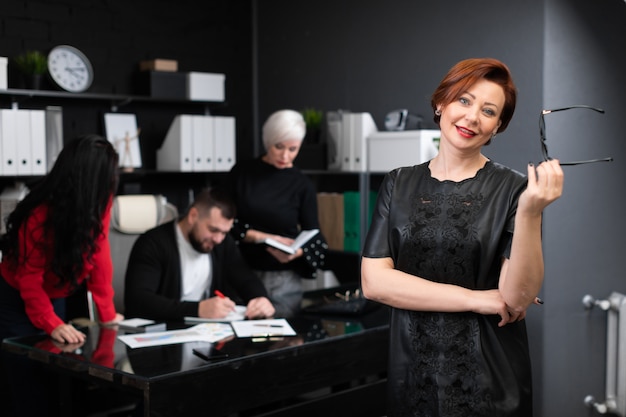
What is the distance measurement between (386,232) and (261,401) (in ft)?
4.19

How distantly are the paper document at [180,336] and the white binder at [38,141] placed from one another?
6.31 feet

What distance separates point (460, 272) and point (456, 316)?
9cm

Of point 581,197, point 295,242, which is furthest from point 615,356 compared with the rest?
point 295,242

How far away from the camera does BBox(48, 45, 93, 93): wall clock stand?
4.68 meters

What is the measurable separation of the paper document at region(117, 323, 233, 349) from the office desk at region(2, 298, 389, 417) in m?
0.05

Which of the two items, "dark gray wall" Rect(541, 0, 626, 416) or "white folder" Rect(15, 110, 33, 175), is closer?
"dark gray wall" Rect(541, 0, 626, 416)

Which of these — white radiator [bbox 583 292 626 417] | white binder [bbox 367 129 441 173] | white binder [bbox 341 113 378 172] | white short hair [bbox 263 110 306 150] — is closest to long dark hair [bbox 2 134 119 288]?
white short hair [bbox 263 110 306 150]

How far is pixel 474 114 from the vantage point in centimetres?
157

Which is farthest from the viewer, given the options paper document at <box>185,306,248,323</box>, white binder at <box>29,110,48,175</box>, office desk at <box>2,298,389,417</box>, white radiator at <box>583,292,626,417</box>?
white binder at <box>29,110,48,175</box>

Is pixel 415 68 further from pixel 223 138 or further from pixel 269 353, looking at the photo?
pixel 269 353

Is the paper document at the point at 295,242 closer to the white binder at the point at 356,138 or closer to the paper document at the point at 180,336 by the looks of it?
the white binder at the point at 356,138

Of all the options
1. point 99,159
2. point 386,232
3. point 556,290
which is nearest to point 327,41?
point 556,290

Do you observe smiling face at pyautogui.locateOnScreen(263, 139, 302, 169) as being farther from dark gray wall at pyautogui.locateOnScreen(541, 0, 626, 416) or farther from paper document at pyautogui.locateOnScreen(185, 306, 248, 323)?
dark gray wall at pyautogui.locateOnScreen(541, 0, 626, 416)

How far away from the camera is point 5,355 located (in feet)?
9.45
